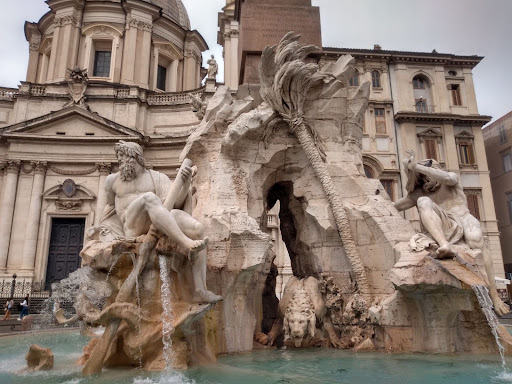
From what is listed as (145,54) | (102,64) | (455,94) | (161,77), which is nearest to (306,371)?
(455,94)

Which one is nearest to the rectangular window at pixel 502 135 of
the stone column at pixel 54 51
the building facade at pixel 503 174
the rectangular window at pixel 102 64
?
the building facade at pixel 503 174

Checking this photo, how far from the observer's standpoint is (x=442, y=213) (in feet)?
19.5

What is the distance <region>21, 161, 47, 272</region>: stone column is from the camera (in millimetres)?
22109

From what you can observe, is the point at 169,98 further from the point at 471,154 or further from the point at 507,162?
the point at 507,162

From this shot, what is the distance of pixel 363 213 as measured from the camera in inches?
255

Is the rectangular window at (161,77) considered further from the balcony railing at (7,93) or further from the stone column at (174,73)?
the balcony railing at (7,93)

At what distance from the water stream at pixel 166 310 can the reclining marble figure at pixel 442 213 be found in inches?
129

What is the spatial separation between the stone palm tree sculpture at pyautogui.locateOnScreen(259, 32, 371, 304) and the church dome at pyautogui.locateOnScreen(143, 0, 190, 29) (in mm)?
29820

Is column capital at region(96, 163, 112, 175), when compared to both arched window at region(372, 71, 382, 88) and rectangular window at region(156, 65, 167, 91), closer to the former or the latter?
rectangular window at region(156, 65, 167, 91)

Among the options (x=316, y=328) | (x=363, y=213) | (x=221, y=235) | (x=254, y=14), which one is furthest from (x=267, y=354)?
(x=254, y=14)

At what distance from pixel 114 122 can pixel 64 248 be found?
7917 millimetres

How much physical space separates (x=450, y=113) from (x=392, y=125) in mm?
3842

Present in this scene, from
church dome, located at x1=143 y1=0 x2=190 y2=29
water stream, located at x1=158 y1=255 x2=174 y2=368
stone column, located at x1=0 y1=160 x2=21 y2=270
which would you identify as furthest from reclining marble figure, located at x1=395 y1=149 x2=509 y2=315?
church dome, located at x1=143 y1=0 x2=190 y2=29

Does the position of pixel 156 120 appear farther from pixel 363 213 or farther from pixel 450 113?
pixel 363 213
